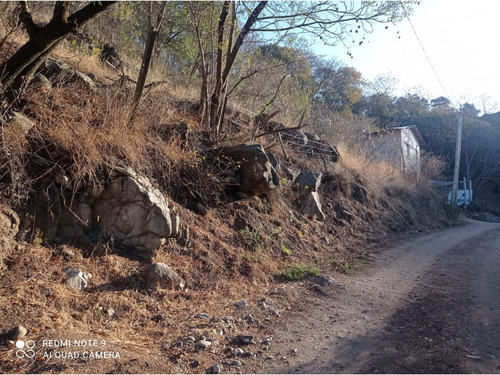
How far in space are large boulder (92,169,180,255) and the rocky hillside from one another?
0.06 ft

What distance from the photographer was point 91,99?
7.05m

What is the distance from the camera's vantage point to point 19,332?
3.71 m

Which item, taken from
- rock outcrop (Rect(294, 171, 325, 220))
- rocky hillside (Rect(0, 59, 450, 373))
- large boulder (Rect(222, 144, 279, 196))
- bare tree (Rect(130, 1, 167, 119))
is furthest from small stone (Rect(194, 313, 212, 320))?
rock outcrop (Rect(294, 171, 325, 220))

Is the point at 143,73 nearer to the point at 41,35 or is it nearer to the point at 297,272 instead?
the point at 41,35

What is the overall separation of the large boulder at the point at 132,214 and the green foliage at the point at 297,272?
2237mm

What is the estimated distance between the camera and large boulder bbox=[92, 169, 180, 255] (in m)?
5.88

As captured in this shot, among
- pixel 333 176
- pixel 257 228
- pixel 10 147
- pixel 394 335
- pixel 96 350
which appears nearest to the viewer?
pixel 96 350

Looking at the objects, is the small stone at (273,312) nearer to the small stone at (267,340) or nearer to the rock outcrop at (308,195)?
the small stone at (267,340)

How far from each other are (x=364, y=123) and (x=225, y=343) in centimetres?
2213

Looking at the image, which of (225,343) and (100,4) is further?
(100,4)

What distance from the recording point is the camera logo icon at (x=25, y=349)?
138 inches

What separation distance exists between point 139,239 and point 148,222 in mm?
279

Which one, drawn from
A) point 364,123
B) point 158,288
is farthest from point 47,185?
point 364,123

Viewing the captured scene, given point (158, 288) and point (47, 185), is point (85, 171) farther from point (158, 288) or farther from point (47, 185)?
point (158, 288)
